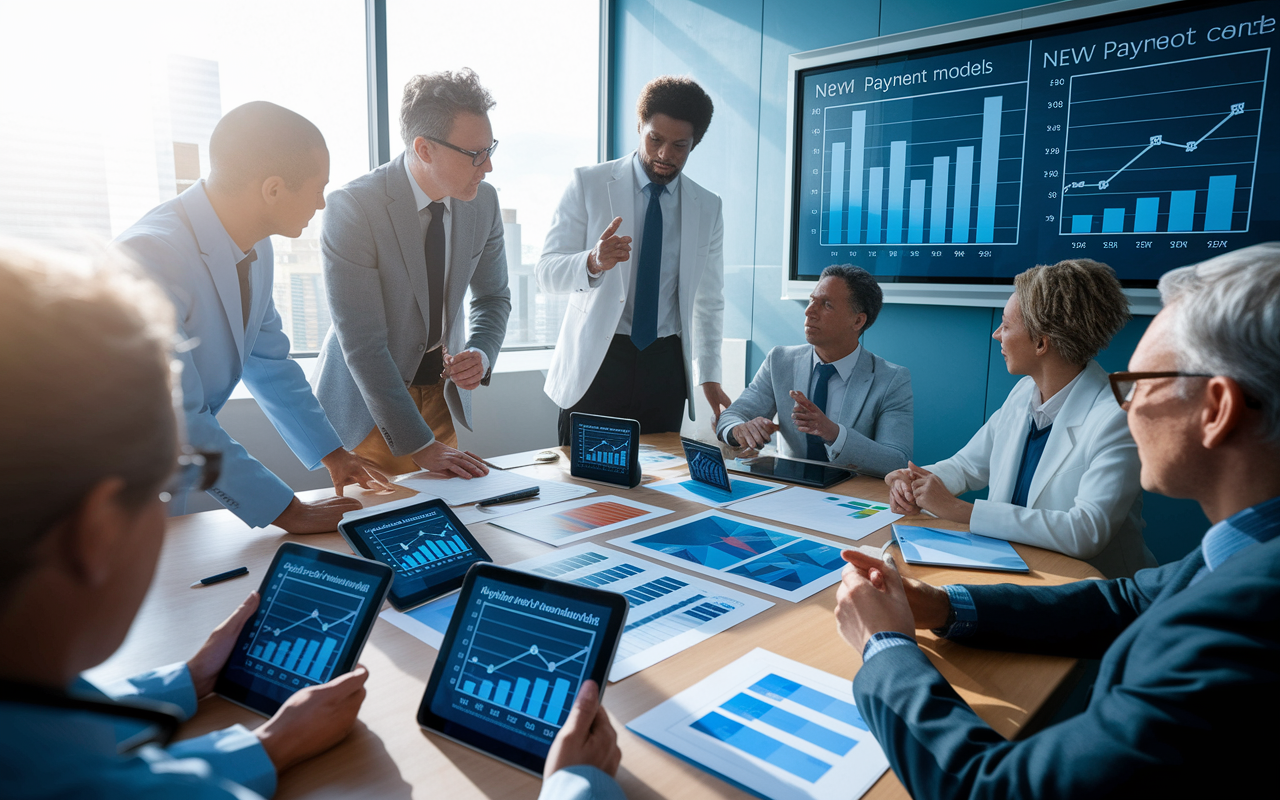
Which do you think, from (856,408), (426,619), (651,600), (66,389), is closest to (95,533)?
(66,389)

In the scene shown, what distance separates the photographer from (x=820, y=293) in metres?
2.84

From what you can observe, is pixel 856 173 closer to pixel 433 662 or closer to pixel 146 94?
pixel 146 94

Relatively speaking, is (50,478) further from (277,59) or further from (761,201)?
(761,201)

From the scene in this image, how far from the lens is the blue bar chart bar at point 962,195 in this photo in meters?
Result: 3.39

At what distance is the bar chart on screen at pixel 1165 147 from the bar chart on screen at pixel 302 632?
10.7ft

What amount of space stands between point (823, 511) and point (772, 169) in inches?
108

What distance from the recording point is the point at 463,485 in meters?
2.11

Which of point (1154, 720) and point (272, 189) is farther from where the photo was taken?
point (272, 189)

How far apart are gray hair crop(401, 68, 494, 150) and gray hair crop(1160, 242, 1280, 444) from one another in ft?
6.59

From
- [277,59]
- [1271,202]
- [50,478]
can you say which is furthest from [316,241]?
[1271,202]

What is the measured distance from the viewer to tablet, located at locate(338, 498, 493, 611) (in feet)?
4.45

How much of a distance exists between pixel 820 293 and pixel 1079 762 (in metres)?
2.27

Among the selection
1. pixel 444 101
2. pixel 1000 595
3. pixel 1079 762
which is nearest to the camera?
pixel 1079 762

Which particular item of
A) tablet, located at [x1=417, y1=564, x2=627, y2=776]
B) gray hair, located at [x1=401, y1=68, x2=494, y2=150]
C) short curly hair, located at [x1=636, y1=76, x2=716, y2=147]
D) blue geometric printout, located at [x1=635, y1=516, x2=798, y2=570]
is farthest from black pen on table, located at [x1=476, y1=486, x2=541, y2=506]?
short curly hair, located at [x1=636, y1=76, x2=716, y2=147]
